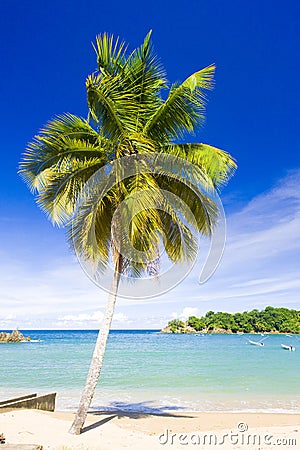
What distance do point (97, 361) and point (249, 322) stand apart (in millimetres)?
113440

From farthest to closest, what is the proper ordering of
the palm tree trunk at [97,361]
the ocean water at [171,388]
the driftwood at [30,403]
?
the ocean water at [171,388] → the driftwood at [30,403] → the palm tree trunk at [97,361]

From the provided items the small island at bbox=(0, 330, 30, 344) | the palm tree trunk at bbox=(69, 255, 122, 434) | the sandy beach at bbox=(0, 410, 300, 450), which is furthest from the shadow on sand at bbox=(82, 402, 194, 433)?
the small island at bbox=(0, 330, 30, 344)

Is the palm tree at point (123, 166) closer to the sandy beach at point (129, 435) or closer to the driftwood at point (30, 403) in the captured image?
the sandy beach at point (129, 435)

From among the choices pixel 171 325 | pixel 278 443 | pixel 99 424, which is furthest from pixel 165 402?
pixel 171 325

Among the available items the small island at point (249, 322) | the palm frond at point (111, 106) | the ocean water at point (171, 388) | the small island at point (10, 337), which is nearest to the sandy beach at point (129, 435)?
the ocean water at point (171, 388)

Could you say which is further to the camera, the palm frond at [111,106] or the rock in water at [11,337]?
the rock in water at [11,337]

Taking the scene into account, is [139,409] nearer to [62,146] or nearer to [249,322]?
[62,146]

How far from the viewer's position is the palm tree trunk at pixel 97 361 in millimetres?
8359

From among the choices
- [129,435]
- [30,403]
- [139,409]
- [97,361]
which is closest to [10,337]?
[139,409]

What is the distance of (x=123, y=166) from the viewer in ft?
28.7

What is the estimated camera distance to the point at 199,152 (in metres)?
9.40

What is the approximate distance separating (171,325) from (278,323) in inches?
1381

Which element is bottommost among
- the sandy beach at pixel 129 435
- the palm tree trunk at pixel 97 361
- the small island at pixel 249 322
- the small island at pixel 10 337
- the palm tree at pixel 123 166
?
the sandy beach at pixel 129 435

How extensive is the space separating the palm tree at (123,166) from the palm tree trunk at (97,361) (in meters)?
0.02
